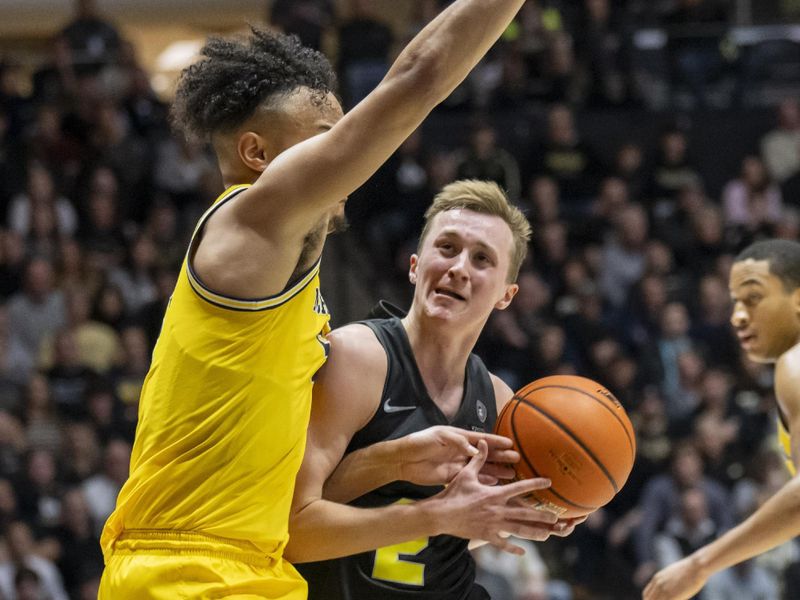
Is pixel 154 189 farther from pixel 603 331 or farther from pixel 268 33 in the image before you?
pixel 268 33

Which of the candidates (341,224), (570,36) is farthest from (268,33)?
(570,36)

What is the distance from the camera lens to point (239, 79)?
3.06 meters

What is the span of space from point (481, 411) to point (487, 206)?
23.8 inches

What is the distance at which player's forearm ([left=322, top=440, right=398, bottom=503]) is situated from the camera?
336cm

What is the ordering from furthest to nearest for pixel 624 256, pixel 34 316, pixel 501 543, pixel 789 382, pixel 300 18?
pixel 300 18 → pixel 624 256 → pixel 34 316 → pixel 789 382 → pixel 501 543

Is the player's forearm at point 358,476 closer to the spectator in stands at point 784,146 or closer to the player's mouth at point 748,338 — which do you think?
the player's mouth at point 748,338

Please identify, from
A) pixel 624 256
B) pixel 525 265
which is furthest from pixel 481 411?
pixel 624 256

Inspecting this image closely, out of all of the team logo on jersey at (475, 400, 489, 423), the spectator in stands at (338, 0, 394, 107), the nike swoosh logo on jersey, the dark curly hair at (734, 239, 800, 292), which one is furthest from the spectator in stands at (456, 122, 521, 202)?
the nike swoosh logo on jersey

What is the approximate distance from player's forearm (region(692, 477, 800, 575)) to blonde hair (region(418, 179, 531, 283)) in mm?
1002

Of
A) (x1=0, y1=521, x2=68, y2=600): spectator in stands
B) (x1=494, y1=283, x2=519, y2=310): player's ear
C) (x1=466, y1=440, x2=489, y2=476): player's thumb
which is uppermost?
(x1=494, y1=283, x2=519, y2=310): player's ear

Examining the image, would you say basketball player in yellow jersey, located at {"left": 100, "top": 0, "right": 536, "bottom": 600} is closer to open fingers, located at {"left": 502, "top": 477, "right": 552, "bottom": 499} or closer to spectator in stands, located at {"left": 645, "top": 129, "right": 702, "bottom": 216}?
open fingers, located at {"left": 502, "top": 477, "right": 552, "bottom": 499}

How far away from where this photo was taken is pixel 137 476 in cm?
290

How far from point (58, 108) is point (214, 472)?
821cm

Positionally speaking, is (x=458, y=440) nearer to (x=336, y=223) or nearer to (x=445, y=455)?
(x=445, y=455)
